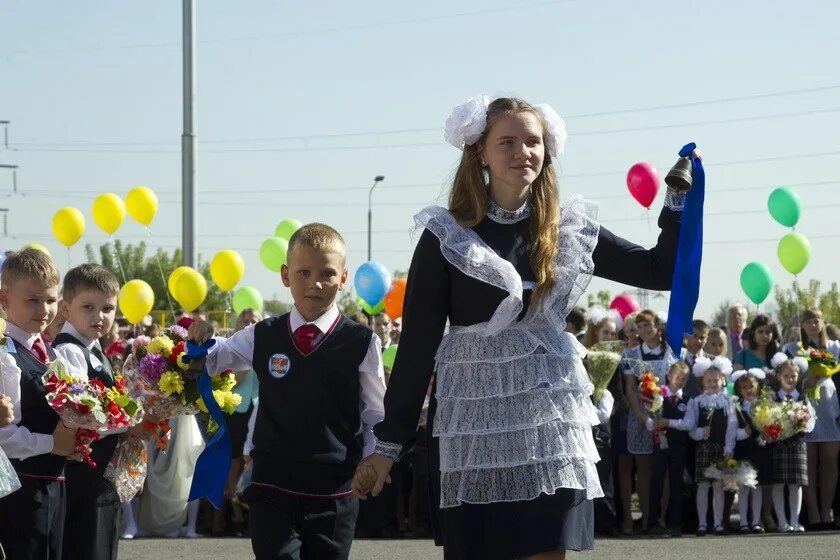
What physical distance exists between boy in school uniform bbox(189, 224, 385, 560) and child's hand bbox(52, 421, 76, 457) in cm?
59

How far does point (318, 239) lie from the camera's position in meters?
5.82

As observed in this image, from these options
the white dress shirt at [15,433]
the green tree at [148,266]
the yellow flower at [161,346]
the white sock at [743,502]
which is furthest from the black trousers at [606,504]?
the green tree at [148,266]

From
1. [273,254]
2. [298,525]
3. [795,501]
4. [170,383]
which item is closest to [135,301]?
[273,254]

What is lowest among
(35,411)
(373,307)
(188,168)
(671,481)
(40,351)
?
(671,481)

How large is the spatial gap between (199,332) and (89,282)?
0.71 meters

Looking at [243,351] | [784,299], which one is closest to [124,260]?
[784,299]

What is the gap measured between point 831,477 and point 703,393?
1.60 m

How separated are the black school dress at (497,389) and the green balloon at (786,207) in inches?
450

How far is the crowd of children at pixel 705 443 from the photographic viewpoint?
12203mm

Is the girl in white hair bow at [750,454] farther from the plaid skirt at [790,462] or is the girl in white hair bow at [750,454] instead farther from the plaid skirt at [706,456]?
the plaid skirt at [706,456]

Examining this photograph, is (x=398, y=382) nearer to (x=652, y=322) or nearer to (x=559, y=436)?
(x=559, y=436)

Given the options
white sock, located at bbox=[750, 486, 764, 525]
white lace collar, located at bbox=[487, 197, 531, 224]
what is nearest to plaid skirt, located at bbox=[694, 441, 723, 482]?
white sock, located at bbox=[750, 486, 764, 525]

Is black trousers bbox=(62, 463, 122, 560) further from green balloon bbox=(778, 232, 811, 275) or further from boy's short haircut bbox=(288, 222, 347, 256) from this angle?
green balloon bbox=(778, 232, 811, 275)

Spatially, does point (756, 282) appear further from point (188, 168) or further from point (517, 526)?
point (517, 526)
